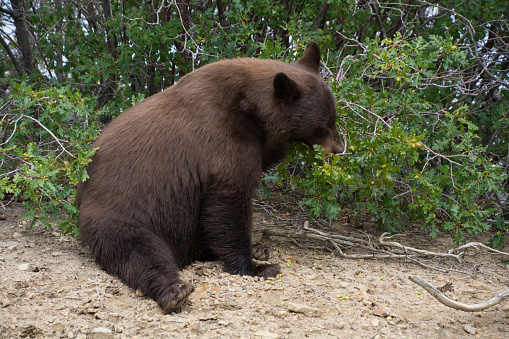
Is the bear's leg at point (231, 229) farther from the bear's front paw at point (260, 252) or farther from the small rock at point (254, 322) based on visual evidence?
the small rock at point (254, 322)

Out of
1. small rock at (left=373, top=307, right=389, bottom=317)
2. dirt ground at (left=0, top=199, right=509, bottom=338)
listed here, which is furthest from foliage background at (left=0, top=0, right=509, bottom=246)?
small rock at (left=373, top=307, right=389, bottom=317)

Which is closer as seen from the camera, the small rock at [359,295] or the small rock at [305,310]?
the small rock at [305,310]

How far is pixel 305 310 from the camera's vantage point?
310cm

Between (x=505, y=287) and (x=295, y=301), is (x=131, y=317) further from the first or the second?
(x=505, y=287)

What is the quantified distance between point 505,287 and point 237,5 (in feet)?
11.6

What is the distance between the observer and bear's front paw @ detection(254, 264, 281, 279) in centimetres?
A: 375

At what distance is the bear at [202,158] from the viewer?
3561mm

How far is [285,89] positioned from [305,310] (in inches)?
61.8

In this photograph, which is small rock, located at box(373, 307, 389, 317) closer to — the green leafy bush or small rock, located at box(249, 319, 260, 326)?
small rock, located at box(249, 319, 260, 326)

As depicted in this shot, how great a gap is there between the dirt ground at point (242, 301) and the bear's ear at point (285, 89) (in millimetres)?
1383

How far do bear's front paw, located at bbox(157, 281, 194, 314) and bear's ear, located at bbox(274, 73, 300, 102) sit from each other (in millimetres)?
1523

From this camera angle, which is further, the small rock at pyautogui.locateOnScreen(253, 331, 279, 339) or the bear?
the bear

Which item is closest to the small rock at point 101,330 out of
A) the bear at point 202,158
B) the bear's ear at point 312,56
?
the bear at point 202,158

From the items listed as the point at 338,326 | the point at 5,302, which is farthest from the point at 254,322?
the point at 5,302
